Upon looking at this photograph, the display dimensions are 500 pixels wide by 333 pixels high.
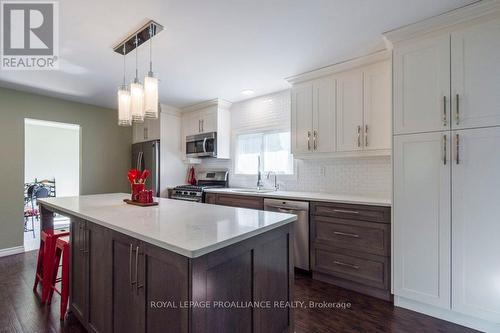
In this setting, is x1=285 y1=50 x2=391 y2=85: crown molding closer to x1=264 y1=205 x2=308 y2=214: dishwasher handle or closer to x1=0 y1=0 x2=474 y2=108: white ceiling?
x1=0 y1=0 x2=474 y2=108: white ceiling

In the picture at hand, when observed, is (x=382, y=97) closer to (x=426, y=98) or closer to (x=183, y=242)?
(x=426, y=98)

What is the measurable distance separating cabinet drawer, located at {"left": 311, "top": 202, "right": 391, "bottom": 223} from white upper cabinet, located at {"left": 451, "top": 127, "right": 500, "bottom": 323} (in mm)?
496

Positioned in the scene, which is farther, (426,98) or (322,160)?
(322,160)

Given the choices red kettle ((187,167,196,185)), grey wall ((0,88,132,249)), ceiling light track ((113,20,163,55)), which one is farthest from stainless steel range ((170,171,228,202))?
ceiling light track ((113,20,163,55))

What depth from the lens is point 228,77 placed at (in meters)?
3.05

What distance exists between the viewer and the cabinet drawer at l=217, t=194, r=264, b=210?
3033 millimetres

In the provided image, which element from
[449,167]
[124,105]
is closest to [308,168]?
[449,167]

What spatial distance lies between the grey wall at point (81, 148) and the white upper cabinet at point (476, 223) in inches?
201

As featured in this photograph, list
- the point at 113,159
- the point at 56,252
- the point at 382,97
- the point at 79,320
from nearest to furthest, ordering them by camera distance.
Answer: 1. the point at 79,320
2. the point at 56,252
3. the point at 382,97
4. the point at 113,159

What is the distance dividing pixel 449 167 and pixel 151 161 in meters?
4.13

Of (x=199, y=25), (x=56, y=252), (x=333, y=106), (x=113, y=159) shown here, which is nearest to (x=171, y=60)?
(x=199, y=25)

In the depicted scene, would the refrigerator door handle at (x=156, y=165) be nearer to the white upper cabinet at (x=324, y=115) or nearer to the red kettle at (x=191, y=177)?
the red kettle at (x=191, y=177)

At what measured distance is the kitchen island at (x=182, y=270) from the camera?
1015 millimetres

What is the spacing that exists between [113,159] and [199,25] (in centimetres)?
366
